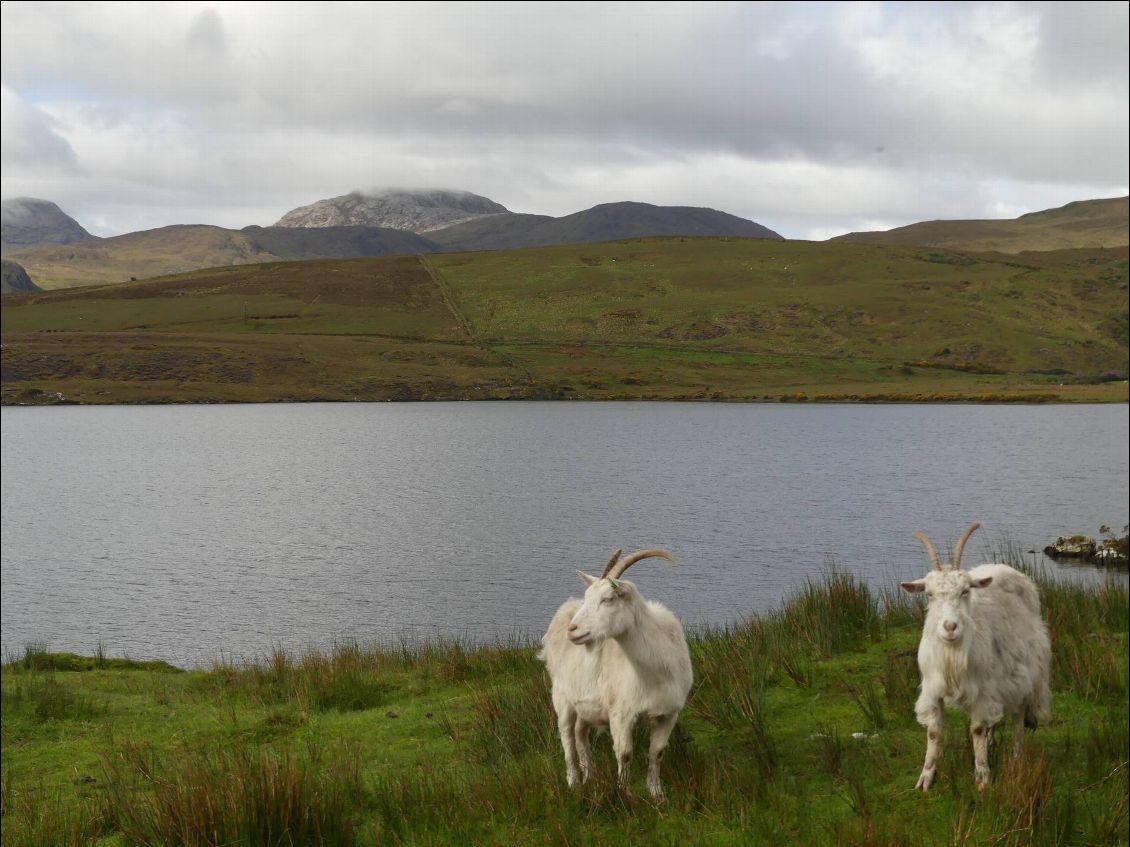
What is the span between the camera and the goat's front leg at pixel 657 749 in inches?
289

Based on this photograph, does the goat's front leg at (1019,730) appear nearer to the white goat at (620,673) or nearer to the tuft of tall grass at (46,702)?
the white goat at (620,673)

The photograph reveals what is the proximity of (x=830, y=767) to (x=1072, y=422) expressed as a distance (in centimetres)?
7585

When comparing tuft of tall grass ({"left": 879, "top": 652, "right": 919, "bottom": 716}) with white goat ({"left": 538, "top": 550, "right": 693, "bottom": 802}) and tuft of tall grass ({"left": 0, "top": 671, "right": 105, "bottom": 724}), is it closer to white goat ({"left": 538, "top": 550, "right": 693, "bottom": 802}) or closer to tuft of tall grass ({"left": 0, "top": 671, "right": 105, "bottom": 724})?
white goat ({"left": 538, "top": 550, "right": 693, "bottom": 802})

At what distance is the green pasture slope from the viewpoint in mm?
103625

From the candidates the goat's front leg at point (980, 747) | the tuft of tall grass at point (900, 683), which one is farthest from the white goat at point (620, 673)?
the tuft of tall grass at point (900, 683)

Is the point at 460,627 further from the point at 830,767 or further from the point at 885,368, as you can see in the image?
the point at 885,368

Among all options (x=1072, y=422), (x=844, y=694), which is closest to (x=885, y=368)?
(x=1072, y=422)

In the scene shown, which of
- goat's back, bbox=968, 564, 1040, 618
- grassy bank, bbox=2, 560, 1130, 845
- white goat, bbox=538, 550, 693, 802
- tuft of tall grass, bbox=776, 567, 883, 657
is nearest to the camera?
grassy bank, bbox=2, 560, 1130, 845

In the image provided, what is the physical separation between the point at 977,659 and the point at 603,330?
380ft

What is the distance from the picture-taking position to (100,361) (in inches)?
4235

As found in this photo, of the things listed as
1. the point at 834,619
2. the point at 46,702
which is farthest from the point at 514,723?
the point at 46,702

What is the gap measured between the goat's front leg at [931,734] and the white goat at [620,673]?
1.79 m

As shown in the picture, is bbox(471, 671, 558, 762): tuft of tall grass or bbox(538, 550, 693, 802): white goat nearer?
bbox(538, 550, 693, 802): white goat

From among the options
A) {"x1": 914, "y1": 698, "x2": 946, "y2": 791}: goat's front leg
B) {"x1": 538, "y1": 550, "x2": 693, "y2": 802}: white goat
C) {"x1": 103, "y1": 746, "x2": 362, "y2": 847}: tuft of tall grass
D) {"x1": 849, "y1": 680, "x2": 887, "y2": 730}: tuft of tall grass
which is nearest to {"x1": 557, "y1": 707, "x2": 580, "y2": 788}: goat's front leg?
{"x1": 538, "y1": 550, "x2": 693, "y2": 802}: white goat
